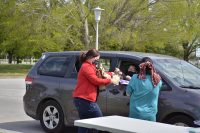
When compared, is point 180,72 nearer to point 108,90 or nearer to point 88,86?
point 108,90

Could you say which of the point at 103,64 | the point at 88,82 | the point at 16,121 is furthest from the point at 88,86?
the point at 16,121

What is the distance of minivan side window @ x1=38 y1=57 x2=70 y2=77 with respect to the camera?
931cm

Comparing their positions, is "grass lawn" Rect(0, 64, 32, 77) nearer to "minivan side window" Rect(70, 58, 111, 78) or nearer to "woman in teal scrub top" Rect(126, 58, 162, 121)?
"minivan side window" Rect(70, 58, 111, 78)

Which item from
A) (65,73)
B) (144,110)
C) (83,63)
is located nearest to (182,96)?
(144,110)

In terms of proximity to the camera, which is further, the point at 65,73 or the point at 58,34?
the point at 58,34

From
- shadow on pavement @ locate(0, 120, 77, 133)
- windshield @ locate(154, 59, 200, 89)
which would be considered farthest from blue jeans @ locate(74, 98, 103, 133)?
shadow on pavement @ locate(0, 120, 77, 133)

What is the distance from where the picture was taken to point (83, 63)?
22.0 ft

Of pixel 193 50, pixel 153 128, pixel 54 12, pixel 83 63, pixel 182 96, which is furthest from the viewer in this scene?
pixel 193 50

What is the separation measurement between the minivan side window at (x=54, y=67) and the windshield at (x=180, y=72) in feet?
6.41

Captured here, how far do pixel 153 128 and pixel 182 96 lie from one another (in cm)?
339

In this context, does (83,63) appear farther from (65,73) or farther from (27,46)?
(27,46)

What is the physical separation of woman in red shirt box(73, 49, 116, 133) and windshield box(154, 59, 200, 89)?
1673 millimetres

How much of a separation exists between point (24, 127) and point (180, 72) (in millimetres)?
3867

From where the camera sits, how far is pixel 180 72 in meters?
8.25
